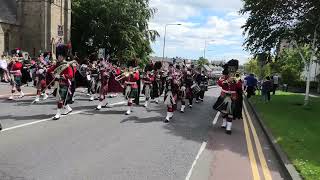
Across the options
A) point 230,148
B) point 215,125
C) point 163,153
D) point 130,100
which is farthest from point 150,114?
point 163,153

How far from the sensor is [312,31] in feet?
87.9

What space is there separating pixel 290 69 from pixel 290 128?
5639cm

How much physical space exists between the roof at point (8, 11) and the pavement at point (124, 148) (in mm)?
39991

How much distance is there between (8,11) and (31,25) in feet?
11.4

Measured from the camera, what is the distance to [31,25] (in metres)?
55.1

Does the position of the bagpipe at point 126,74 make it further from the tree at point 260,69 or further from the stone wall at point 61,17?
the stone wall at point 61,17

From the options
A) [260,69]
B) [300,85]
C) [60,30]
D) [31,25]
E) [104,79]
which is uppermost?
[31,25]

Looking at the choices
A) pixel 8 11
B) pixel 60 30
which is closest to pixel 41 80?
pixel 60 30

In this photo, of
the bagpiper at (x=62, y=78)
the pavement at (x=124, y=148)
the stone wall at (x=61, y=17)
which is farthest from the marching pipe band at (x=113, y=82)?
the stone wall at (x=61, y=17)

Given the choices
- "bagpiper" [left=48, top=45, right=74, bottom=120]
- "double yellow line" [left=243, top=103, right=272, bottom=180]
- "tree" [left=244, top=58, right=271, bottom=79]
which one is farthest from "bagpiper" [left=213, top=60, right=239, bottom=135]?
"tree" [left=244, top=58, right=271, bottom=79]

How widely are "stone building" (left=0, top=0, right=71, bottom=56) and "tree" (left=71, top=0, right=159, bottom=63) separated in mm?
5553

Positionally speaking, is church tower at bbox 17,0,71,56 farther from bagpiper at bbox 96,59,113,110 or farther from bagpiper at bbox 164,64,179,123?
bagpiper at bbox 164,64,179,123

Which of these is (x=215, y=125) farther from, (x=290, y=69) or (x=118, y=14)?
(x=290, y=69)

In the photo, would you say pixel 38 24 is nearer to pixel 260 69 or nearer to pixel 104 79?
pixel 260 69
